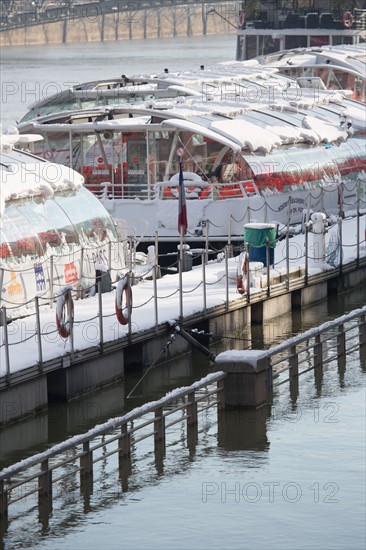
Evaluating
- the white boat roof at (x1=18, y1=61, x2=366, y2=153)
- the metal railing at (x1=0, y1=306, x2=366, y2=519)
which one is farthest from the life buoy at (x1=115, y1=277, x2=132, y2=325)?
the white boat roof at (x1=18, y1=61, x2=366, y2=153)

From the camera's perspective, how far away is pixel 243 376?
98.3ft

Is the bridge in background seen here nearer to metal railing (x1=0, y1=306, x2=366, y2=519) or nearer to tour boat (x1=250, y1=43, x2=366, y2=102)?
tour boat (x1=250, y1=43, x2=366, y2=102)

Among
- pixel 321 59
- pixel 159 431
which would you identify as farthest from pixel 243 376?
pixel 321 59

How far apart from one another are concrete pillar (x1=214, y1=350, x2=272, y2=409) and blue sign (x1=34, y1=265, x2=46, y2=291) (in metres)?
5.53

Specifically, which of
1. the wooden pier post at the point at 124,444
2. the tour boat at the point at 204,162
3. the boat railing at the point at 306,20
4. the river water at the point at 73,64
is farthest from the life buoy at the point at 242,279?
the river water at the point at 73,64

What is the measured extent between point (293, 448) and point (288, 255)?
12.3 meters

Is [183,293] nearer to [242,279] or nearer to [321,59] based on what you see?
[242,279]

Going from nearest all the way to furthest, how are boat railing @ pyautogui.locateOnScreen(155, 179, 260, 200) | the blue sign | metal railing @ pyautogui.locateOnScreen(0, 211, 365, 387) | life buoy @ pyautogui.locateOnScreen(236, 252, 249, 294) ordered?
metal railing @ pyautogui.locateOnScreen(0, 211, 365, 387), the blue sign, life buoy @ pyautogui.locateOnScreen(236, 252, 249, 294), boat railing @ pyautogui.locateOnScreen(155, 179, 260, 200)

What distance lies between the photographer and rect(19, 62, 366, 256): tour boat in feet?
156

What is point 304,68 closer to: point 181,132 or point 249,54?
point 249,54

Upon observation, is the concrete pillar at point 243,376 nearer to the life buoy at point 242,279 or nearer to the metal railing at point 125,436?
the metal railing at point 125,436

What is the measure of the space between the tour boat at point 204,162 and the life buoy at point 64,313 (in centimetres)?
1406

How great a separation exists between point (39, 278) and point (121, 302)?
2.64 meters

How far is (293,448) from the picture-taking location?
93.5 feet
